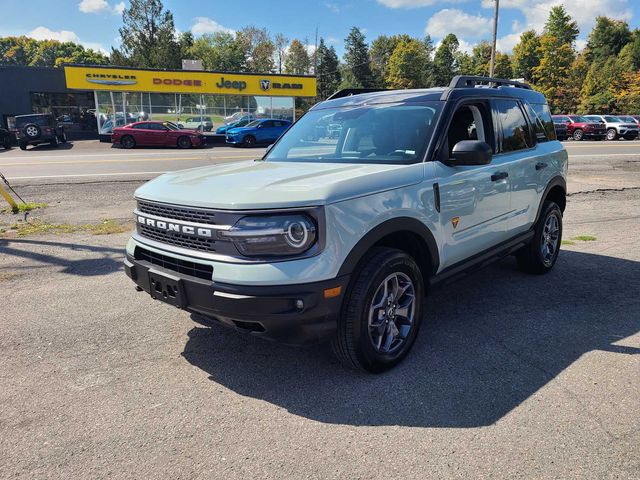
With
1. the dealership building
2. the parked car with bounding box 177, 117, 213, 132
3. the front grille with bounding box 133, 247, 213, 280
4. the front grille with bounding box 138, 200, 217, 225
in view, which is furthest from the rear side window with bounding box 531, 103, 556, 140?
the parked car with bounding box 177, 117, 213, 132

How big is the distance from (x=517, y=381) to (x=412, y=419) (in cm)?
88

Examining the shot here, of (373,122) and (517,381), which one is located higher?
(373,122)

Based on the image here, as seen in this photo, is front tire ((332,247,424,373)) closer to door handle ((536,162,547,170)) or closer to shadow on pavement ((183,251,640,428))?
shadow on pavement ((183,251,640,428))

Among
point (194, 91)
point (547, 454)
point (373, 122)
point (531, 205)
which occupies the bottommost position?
point (547, 454)

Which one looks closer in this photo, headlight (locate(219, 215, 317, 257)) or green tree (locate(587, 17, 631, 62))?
headlight (locate(219, 215, 317, 257))

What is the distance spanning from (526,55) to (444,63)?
16447 millimetres

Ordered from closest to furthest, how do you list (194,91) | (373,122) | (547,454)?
(547,454) < (373,122) < (194,91)

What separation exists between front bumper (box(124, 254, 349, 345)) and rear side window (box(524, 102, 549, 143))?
3394 millimetres

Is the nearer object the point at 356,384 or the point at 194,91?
the point at 356,384

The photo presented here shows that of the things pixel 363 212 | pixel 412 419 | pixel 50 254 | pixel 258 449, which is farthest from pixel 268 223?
pixel 50 254

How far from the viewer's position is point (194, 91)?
33531 mm

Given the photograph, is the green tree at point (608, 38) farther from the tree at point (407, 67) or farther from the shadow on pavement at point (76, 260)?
the shadow on pavement at point (76, 260)

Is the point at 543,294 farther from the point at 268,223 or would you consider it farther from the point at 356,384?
the point at 268,223

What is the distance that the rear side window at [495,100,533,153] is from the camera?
454cm
